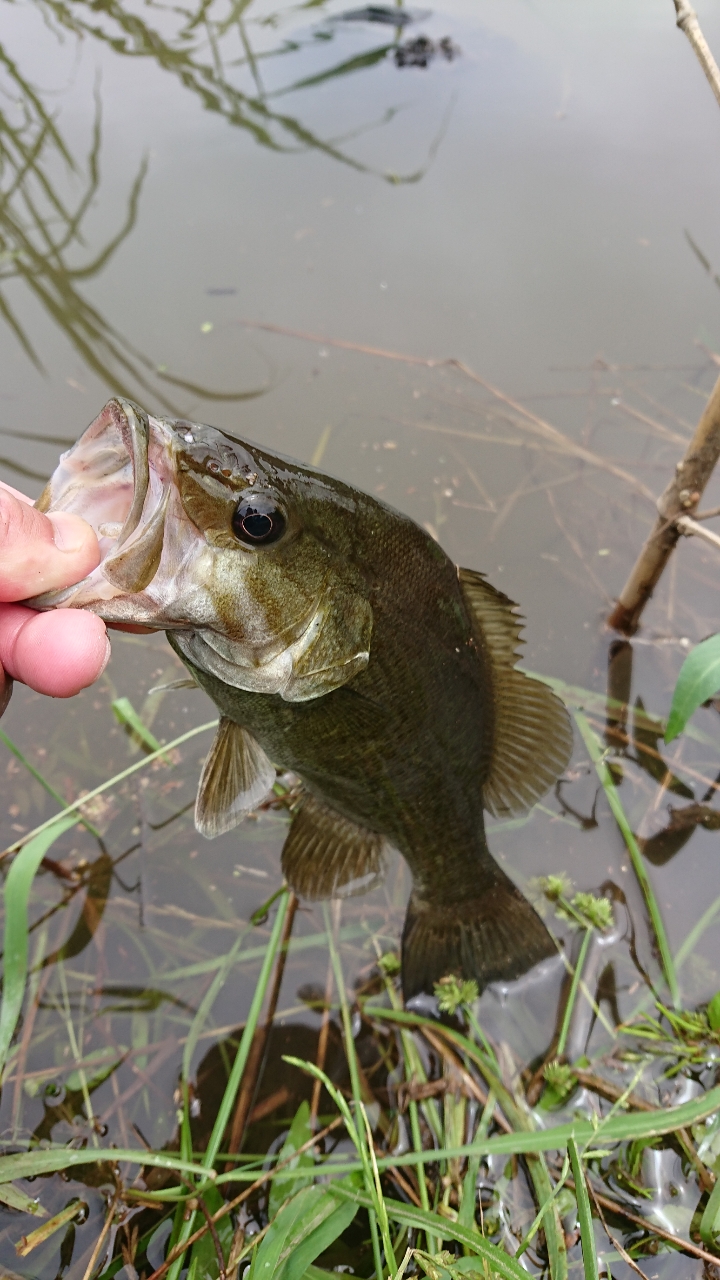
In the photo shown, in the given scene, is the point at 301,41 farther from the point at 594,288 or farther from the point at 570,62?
the point at 594,288

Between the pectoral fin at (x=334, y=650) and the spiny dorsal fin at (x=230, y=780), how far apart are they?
Result: 330 millimetres

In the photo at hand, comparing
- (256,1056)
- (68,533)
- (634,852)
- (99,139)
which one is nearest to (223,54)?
(99,139)

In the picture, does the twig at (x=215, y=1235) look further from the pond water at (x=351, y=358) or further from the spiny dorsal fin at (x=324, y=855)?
the spiny dorsal fin at (x=324, y=855)

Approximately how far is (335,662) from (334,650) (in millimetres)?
27

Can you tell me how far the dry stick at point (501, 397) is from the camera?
12.1 feet

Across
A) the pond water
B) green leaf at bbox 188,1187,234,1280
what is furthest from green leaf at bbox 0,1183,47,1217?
green leaf at bbox 188,1187,234,1280

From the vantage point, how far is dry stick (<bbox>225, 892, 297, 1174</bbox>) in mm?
2266

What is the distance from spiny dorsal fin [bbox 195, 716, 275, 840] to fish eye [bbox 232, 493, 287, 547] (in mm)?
576

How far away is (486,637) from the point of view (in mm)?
1956

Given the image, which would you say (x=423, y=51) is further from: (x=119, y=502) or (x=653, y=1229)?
(x=653, y=1229)

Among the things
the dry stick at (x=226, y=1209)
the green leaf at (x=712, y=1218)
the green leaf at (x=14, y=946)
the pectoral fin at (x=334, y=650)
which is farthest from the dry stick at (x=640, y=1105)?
the green leaf at (x=14, y=946)

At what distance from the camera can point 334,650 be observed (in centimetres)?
164

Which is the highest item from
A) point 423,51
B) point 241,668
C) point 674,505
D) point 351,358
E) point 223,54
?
point 423,51

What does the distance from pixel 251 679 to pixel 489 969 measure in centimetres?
143
